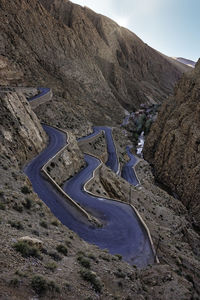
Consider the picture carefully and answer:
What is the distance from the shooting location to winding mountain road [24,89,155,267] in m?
13.4

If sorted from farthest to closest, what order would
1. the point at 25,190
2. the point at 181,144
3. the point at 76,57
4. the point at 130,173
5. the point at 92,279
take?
the point at 76,57
the point at 181,144
the point at 130,173
the point at 25,190
the point at 92,279

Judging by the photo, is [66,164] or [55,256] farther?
[66,164]

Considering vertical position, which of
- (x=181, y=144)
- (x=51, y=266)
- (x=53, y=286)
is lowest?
(x=181, y=144)

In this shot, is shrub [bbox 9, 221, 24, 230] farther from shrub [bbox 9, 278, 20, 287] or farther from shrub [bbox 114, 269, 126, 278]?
shrub [bbox 114, 269, 126, 278]

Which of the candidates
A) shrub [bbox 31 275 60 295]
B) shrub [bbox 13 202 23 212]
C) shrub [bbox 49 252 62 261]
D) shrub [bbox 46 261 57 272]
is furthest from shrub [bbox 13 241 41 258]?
shrub [bbox 13 202 23 212]

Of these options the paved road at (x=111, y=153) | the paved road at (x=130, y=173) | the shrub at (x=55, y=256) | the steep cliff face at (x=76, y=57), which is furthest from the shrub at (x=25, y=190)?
the steep cliff face at (x=76, y=57)

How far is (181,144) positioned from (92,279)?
38493 millimetres

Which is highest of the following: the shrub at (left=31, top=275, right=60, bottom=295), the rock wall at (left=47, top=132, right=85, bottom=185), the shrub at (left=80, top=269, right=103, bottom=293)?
the shrub at (left=31, top=275, right=60, bottom=295)

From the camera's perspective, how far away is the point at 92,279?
804cm

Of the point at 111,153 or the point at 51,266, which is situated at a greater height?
the point at 51,266

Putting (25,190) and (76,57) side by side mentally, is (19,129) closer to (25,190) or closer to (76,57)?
(25,190)

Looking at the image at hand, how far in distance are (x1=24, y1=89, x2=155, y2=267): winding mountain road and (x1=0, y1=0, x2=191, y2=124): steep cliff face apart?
1365 inches

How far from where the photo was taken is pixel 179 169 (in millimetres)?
41938

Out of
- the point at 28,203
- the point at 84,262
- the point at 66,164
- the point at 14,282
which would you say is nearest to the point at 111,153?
the point at 66,164
